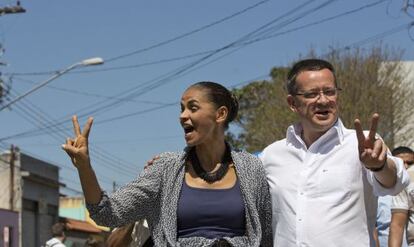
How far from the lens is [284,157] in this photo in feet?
15.5

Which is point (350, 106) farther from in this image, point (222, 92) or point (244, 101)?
point (222, 92)

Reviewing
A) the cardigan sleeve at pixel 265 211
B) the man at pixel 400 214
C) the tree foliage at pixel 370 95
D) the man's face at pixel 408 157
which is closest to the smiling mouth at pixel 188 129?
the cardigan sleeve at pixel 265 211

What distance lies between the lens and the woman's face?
15.3 feet

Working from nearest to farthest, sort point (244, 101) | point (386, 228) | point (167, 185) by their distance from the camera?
point (167, 185)
point (386, 228)
point (244, 101)

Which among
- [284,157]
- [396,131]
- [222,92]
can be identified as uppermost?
[396,131]

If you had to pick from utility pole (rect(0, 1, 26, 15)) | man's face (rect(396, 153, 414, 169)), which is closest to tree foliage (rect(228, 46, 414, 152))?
utility pole (rect(0, 1, 26, 15))

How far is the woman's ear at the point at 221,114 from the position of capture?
4734 millimetres

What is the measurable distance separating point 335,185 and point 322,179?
7 centimetres

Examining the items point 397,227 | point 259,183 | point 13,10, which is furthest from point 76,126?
point 13,10

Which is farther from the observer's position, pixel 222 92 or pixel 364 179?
pixel 222 92

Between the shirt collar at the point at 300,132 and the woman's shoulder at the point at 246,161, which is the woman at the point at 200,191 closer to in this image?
the woman's shoulder at the point at 246,161

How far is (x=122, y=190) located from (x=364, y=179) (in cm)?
120

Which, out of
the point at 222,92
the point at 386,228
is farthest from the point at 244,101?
the point at 222,92

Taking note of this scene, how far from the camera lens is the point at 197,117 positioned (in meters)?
4.65
